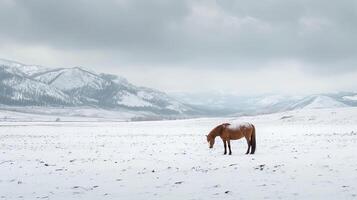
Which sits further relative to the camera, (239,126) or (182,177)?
(239,126)

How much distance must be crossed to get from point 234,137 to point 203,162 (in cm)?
540

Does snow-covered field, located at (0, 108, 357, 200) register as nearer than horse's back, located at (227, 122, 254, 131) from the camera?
Yes

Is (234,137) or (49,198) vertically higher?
(234,137)

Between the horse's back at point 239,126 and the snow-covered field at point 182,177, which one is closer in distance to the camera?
the snow-covered field at point 182,177

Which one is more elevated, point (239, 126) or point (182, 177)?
point (239, 126)

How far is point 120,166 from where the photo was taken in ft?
75.4

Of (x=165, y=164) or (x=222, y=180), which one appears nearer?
(x=222, y=180)

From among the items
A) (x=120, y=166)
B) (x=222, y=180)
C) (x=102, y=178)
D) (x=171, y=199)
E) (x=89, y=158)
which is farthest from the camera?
(x=89, y=158)

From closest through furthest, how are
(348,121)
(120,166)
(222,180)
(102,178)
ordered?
(222,180) → (102,178) → (120,166) → (348,121)

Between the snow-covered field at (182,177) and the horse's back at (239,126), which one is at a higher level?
the horse's back at (239,126)

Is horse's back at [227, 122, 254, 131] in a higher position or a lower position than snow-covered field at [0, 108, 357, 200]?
higher

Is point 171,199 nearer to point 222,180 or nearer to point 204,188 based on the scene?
point 204,188

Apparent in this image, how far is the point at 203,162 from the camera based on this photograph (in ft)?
77.7

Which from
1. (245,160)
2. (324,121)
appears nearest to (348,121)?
(324,121)
